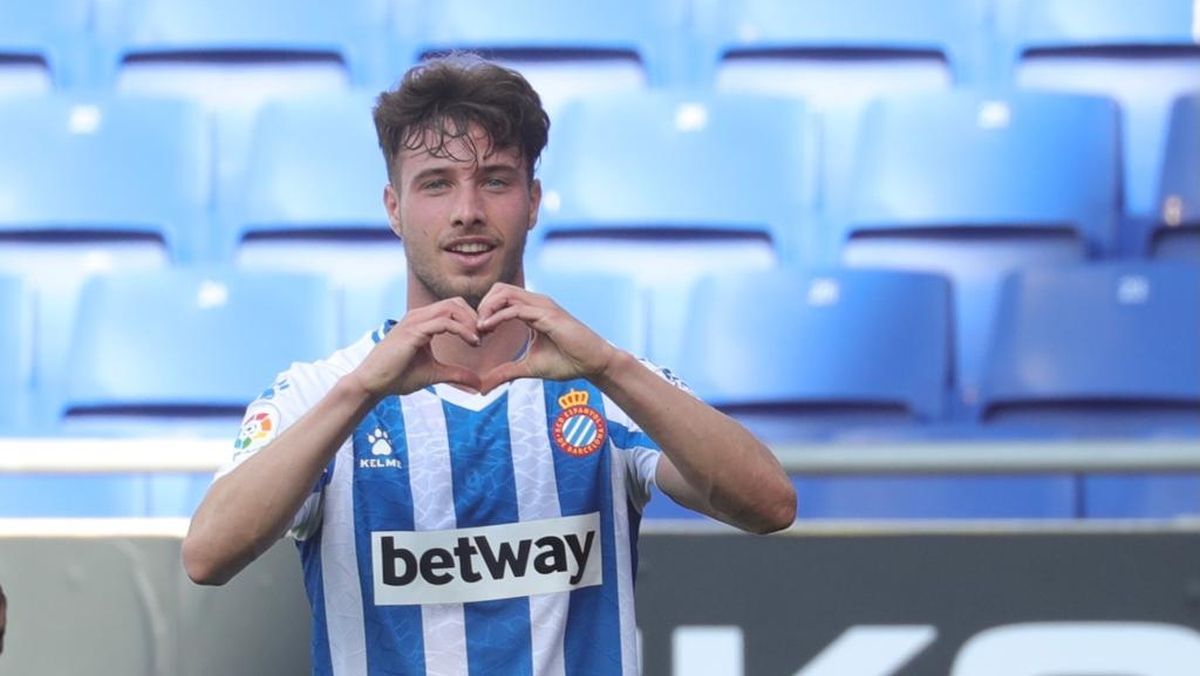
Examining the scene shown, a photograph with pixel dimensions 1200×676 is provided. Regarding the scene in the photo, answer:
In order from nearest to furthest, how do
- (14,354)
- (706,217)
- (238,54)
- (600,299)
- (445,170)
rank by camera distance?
(445,170) → (600,299) → (14,354) → (706,217) → (238,54)

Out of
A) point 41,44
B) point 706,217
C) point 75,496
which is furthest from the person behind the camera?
point 41,44

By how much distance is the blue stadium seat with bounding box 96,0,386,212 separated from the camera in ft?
17.0

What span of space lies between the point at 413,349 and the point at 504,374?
0.45ft

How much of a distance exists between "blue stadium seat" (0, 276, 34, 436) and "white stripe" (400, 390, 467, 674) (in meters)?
2.29

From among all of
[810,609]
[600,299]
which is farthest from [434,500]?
[600,299]

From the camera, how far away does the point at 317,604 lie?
2.40 meters

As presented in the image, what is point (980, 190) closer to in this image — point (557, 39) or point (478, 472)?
point (557, 39)

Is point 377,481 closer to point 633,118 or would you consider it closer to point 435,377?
point 435,377

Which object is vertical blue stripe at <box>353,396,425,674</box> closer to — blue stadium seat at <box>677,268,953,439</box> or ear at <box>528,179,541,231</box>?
ear at <box>528,179,541,231</box>

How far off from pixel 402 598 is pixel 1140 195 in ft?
10.5

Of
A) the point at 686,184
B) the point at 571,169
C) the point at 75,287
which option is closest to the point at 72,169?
the point at 75,287

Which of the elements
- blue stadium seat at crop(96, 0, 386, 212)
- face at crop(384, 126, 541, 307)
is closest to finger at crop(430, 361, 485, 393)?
face at crop(384, 126, 541, 307)

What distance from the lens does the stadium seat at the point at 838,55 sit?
16.8 feet

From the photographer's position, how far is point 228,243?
16.3 feet
